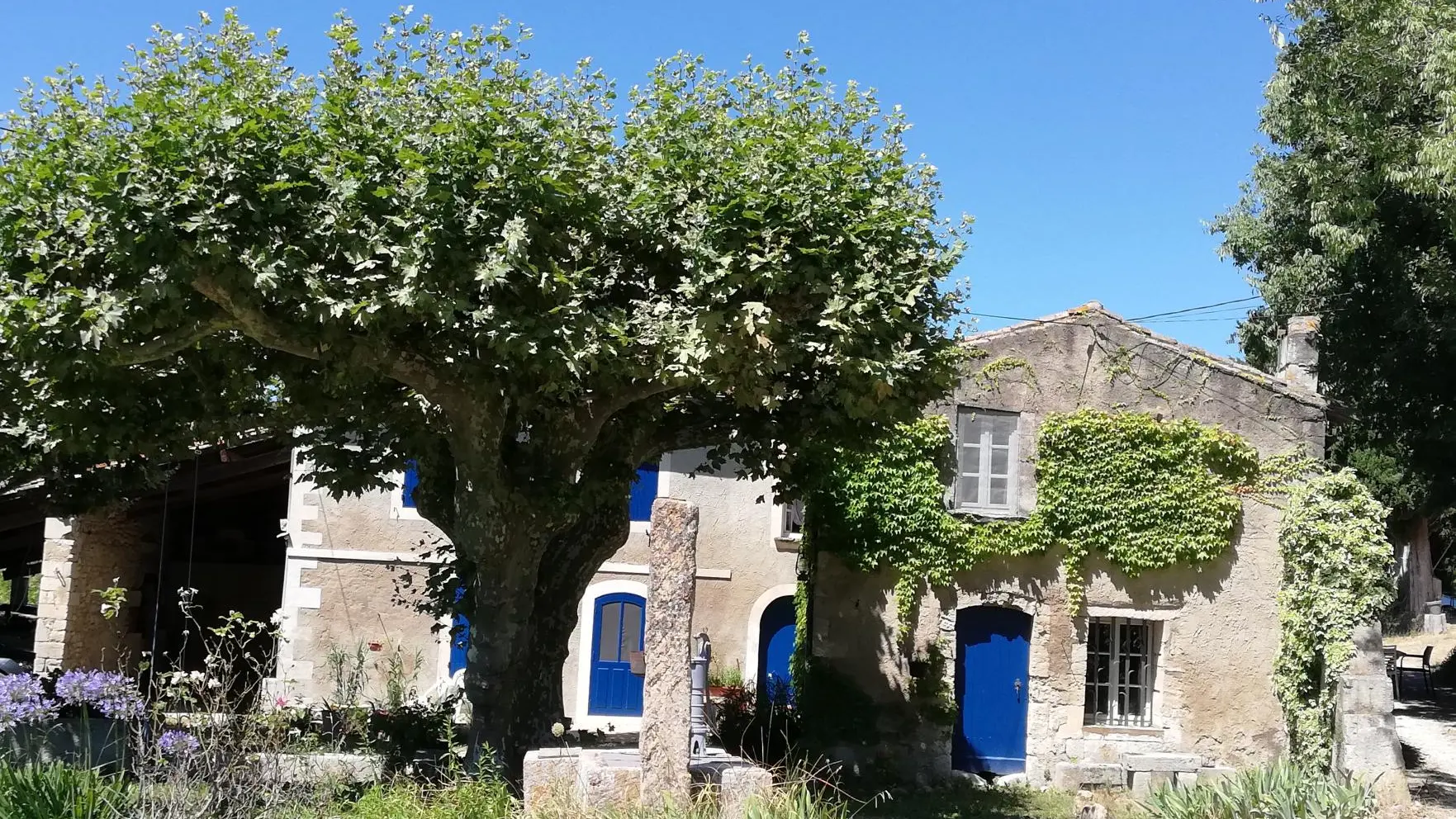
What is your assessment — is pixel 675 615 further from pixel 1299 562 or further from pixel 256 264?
pixel 1299 562

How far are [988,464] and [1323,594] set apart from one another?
3829 millimetres

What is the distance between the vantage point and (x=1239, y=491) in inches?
543

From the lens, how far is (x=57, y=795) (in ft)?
21.3

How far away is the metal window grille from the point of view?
16.2 m

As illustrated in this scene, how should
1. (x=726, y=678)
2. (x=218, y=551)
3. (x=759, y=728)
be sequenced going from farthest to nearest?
1. (x=218, y=551)
2. (x=726, y=678)
3. (x=759, y=728)

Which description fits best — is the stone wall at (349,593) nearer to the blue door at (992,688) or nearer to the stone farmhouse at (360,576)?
the stone farmhouse at (360,576)

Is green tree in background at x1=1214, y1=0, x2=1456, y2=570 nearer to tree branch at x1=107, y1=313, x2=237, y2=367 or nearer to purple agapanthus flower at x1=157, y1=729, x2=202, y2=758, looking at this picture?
tree branch at x1=107, y1=313, x2=237, y2=367

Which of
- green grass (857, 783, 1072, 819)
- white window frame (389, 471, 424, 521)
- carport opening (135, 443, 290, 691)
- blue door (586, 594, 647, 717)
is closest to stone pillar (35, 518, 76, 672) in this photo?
carport opening (135, 443, 290, 691)

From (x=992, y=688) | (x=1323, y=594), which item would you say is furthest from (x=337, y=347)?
(x=1323, y=594)

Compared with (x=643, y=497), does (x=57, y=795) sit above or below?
below

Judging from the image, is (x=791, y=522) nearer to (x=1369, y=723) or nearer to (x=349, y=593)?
(x=349, y=593)

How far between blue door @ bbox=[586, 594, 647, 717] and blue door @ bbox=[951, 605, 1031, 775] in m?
4.57

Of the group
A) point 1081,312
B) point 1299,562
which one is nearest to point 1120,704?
point 1299,562

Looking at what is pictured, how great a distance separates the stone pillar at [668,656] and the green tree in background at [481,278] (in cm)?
114
